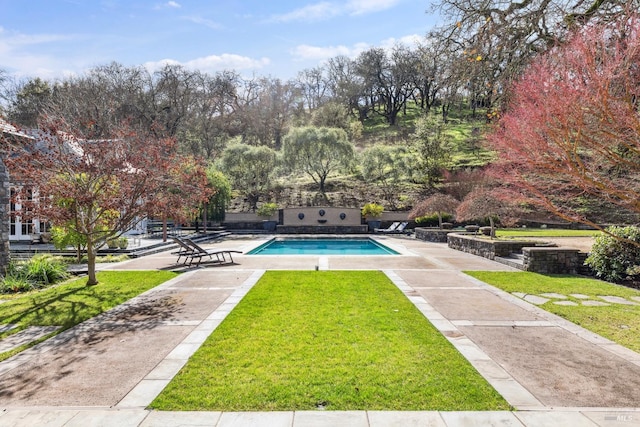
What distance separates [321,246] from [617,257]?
13043mm

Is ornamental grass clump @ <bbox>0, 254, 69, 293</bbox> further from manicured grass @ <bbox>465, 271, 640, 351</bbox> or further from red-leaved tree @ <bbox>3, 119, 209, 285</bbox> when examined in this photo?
manicured grass @ <bbox>465, 271, 640, 351</bbox>

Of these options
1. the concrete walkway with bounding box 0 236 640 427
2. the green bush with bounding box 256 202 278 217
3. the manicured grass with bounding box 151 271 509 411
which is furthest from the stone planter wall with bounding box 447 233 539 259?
the green bush with bounding box 256 202 278 217

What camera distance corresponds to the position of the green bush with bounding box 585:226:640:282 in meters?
9.40

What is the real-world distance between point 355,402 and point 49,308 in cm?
634

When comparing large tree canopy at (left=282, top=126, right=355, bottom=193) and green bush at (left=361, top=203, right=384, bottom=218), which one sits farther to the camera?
large tree canopy at (left=282, top=126, right=355, bottom=193)

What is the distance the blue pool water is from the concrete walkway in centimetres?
1011

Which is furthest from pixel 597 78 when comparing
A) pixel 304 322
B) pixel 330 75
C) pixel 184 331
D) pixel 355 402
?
pixel 330 75

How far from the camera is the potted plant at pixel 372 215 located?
90.1 ft

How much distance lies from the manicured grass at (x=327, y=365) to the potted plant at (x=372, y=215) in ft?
68.3

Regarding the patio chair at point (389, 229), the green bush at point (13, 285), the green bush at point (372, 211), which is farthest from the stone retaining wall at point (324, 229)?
the green bush at point (13, 285)

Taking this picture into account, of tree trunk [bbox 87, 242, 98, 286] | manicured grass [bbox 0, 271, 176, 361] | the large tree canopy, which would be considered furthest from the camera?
the large tree canopy

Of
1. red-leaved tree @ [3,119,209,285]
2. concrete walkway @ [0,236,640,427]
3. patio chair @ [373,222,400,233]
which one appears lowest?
concrete walkway @ [0,236,640,427]

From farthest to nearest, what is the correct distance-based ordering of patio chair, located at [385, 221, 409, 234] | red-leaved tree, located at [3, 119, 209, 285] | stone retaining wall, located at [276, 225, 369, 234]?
stone retaining wall, located at [276, 225, 369, 234], patio chair, located at [385, 221, 409, 234], red-leaved tree, located at [3, 119, 209, 285]

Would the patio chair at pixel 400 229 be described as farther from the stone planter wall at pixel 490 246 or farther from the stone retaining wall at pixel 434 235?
the stone planter wall at pixel 490 246
